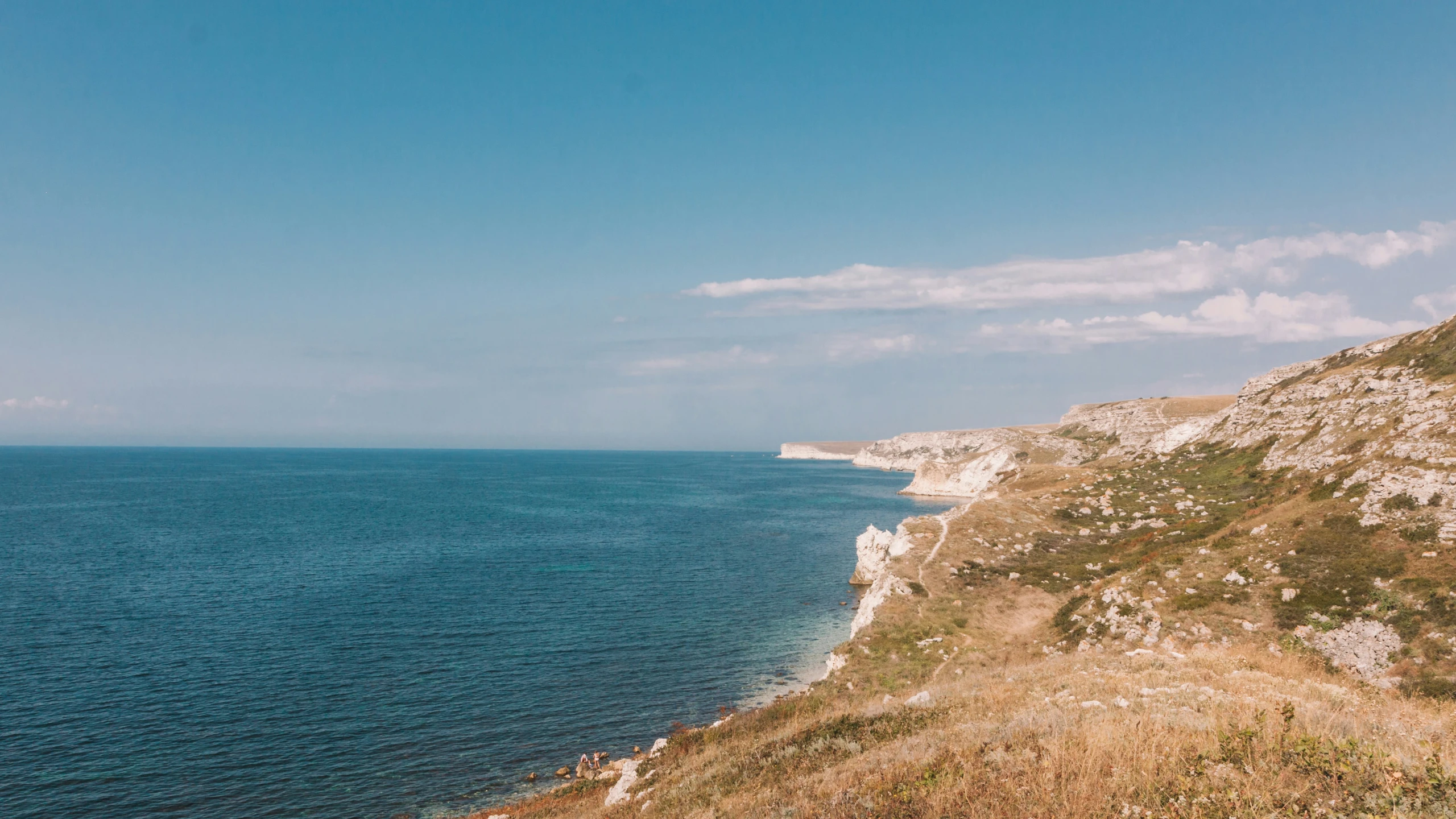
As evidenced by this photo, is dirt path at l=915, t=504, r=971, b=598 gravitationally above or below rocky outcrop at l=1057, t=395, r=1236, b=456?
below

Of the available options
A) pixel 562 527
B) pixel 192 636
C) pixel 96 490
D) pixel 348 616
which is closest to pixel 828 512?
pixel 562 527

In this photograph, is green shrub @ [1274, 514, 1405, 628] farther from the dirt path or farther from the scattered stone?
the scattered stone

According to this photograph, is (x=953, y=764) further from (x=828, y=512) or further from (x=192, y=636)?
(x=828, y=512)

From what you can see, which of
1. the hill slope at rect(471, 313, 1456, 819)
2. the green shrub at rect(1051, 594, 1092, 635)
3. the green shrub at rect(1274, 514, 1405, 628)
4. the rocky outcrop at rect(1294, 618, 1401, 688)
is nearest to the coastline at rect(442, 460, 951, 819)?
the hill slope at rect(471, 313, 1456, 819)

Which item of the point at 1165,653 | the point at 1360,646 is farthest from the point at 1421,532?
the point at 1165,653

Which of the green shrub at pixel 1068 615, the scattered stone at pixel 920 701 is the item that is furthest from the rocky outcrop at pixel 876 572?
the scattered stone at pixel 920 701

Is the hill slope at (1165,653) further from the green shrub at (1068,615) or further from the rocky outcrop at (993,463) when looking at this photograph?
the rocky outcrop at (993,463)

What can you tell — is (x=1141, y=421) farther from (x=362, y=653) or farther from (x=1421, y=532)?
(x=362, y=653)
